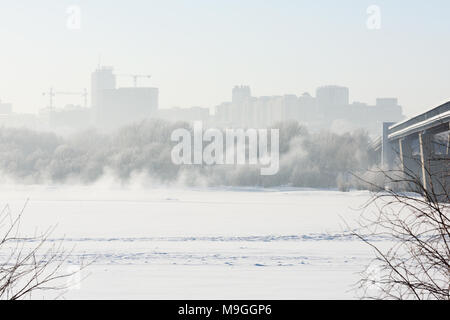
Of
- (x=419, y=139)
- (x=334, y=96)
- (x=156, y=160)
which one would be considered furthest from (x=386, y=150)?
(x=334, y=96)

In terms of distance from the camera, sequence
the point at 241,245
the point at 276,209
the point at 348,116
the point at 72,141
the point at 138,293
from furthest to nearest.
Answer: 1. the point at 348,116
2. the point at 72,141
3. the point at 276,209
4. the point at 241,245
5. the point at 138,293

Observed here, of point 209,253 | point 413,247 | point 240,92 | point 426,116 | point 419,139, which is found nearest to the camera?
point 413,247

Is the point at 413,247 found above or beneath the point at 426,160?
beneath

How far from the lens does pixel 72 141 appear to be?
7838 cm

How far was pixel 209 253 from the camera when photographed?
14047mm

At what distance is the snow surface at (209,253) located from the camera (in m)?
9.67

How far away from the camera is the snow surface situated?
31.7ft

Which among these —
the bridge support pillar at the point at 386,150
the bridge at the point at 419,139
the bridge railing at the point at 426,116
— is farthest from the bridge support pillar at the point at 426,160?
the bridge support pillar at the point at 386,150

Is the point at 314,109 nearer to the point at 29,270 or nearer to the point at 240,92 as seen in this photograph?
the point at 240,92

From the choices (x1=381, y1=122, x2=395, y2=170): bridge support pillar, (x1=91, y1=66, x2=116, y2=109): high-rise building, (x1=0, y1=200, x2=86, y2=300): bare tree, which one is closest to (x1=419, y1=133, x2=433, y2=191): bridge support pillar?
(x1=0, y1=200, x2=86, y2=300): bare tree
